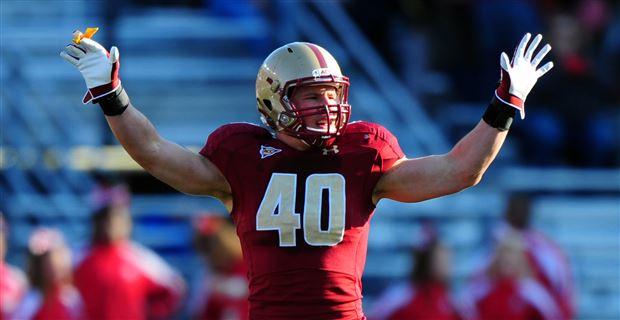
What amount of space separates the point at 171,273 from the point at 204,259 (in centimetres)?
29

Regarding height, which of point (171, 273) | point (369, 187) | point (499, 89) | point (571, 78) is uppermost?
point (571, 78)

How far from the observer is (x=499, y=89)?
5199mm

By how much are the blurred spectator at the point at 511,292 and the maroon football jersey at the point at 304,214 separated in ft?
13.0

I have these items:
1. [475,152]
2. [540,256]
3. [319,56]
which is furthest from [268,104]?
[540,256]

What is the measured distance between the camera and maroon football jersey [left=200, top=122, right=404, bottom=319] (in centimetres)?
524

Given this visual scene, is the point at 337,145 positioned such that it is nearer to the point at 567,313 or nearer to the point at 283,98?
the point at 283,98

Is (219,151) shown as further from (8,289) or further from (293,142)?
(8,289)

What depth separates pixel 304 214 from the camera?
207 inches

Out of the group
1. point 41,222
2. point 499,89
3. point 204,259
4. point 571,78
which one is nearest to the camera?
point 499,89

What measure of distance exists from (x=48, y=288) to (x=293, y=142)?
369 centimetres

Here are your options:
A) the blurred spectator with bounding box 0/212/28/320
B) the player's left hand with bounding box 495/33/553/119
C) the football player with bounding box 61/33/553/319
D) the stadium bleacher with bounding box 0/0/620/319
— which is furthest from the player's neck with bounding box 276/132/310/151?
the stadium bleacher with bounding box 0/0/620/319

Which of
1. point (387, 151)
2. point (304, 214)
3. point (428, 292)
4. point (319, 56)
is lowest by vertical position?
point (428, 292)

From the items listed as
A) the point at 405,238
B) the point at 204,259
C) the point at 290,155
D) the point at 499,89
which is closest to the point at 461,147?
the point at 499,89

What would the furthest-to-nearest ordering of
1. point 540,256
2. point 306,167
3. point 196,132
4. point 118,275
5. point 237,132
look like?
1. point 196,132
2. point 540,256
3. point 118,275
4. point 237,132
5. point 306,167
